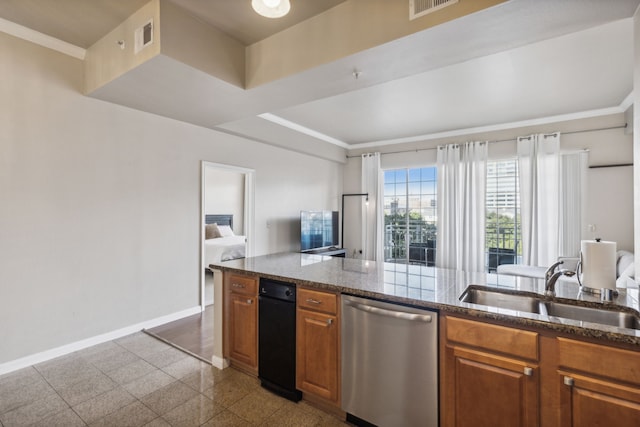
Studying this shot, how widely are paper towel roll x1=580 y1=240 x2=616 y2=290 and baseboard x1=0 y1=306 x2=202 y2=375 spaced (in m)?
4.10


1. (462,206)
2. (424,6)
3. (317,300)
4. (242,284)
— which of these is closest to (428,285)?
(317,300)

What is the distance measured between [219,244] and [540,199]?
18.7 ft

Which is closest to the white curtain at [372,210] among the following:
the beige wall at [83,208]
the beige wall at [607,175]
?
the beige wall at [607,175]

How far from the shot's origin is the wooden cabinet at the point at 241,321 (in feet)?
7.88

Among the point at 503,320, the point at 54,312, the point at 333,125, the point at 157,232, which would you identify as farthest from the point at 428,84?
the point at 54,312

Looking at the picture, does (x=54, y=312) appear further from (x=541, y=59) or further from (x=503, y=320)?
(x=541, y=59)

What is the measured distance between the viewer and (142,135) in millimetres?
3465

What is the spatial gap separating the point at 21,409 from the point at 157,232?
193 cm

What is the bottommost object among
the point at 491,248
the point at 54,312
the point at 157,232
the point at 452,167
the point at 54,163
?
the point at 54,312

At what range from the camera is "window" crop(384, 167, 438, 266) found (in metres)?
6.08

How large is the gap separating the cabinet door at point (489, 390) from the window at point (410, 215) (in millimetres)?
4669

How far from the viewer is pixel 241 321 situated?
8.15 ft

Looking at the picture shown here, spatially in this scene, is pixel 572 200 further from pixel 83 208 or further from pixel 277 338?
pixel 83 208

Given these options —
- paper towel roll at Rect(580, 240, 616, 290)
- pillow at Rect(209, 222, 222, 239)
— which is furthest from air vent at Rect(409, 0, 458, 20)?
pillow at Rect(209, 222, 222, 239)
